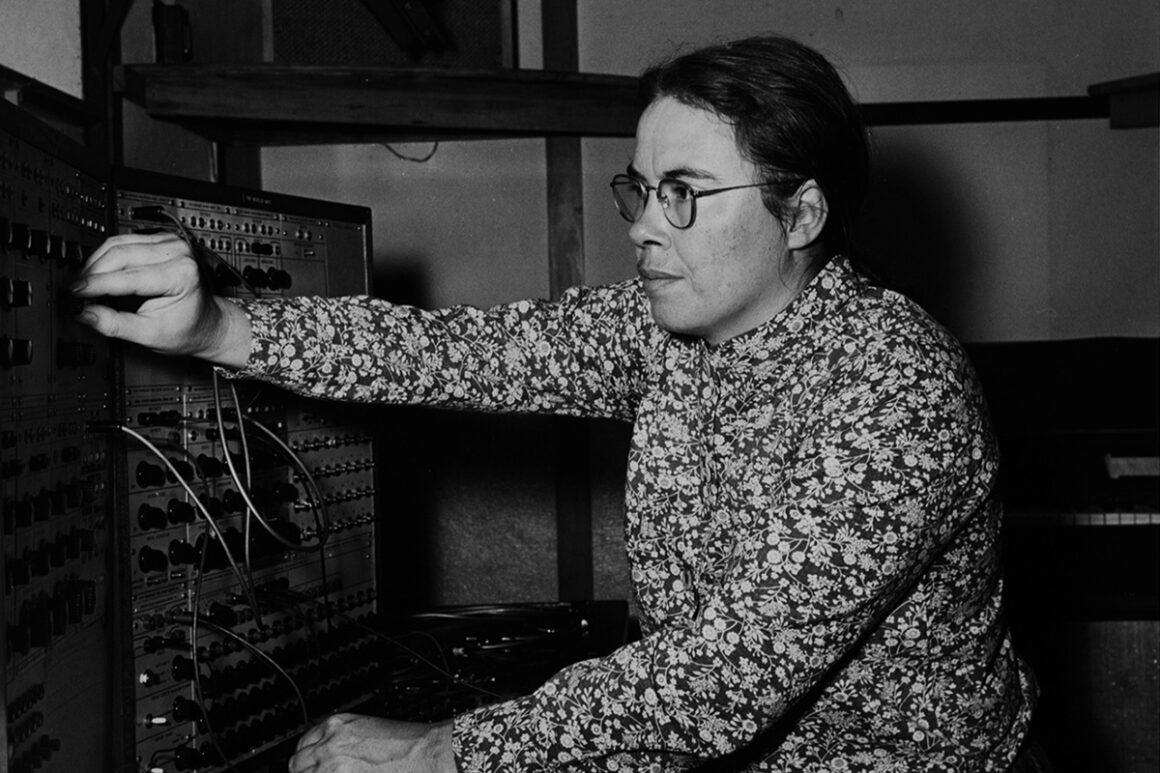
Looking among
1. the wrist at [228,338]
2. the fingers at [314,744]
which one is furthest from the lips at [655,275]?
the fingers at [314,744]

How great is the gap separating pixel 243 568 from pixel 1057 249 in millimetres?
2852

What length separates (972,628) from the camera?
146cm

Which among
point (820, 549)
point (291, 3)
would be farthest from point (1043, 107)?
point (820, 549)

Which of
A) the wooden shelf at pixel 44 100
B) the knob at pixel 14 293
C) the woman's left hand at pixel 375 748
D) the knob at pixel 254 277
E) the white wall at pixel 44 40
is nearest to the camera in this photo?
the knob at pixel 14 293

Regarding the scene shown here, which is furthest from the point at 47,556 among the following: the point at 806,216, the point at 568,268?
the point at 568,268

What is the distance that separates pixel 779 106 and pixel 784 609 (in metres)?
0.62

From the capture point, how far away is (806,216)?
5.05 ft

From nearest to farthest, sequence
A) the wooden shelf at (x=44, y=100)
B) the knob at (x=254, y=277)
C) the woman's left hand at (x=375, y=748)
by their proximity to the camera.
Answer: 1. the woman's left hand at (x=375, y=748)
2. the knob at (x=254, y=277)
3. the wooden shelf at (x=44, y=100)

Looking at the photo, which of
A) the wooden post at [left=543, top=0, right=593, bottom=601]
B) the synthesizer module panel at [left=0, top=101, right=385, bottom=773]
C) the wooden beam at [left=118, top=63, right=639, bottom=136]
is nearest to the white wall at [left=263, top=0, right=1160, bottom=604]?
the wooden post at [left=543, top=0, right=593, bottom=601]

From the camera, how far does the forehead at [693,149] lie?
4.82 feet

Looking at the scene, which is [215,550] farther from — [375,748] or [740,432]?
[740,432]

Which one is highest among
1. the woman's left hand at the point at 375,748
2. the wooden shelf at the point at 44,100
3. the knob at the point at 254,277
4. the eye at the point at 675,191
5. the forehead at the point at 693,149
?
the wooden shelf at the point at 44,100

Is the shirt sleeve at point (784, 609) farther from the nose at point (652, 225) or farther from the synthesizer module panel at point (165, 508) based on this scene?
the synthesizer module panel at point (165, 508)

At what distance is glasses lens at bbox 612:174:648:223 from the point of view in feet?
4.98
